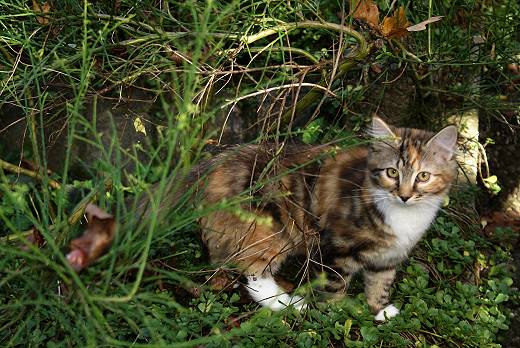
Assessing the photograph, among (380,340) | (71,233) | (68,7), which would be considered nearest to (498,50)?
(380,340)

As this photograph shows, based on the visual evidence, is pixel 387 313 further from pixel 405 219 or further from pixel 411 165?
pixel 411 165

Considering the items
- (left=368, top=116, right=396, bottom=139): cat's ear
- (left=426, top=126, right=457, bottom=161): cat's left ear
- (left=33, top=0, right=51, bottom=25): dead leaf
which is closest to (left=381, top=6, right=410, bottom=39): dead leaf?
(left=368, top=116, right=396, bottom=139): cat's ear

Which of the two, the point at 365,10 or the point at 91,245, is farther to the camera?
the point at 365,10

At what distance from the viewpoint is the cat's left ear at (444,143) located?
2668 mm

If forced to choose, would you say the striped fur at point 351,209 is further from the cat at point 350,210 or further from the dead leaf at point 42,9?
the dead leaf at point 42,9

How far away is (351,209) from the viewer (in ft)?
8.98

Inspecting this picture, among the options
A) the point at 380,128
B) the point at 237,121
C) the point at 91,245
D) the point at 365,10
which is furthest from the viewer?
the point at 237,121

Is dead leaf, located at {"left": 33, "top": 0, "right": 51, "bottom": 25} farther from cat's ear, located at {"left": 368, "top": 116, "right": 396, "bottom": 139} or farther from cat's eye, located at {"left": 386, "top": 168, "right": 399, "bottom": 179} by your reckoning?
cat's eye, located at {"left": 386, "top": 168, "right": 399, "bottom": 179}

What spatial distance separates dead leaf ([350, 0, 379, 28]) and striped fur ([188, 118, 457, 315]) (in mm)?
455

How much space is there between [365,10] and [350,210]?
882 mm

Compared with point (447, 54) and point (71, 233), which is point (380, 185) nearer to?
point (447, 54)

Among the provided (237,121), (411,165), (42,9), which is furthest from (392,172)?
(42,9)

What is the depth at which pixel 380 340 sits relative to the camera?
100.0 inches

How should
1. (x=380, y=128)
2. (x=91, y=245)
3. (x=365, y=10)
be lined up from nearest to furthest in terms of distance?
(x=91, y=245) < (x=365, y=10) < (x=380, y=128)
